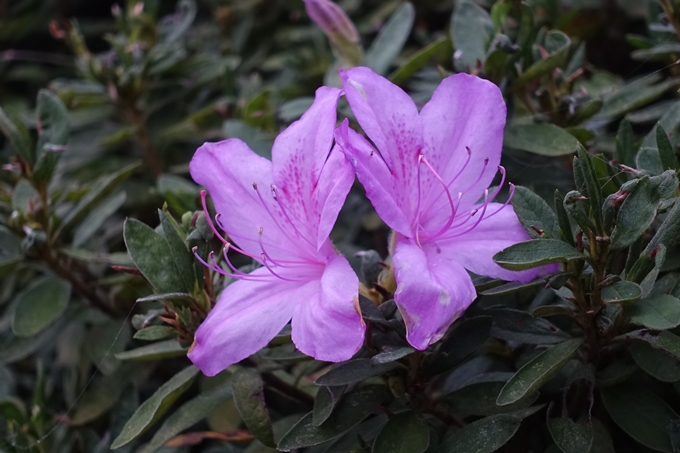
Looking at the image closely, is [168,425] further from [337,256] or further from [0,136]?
[0,136]

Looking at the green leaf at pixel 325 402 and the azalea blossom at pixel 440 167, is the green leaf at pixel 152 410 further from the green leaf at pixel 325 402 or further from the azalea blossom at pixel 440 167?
the azalea blossom at pixel 440 167

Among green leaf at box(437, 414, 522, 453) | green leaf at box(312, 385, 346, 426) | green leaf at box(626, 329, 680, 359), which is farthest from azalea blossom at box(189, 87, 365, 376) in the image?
green leaf at box(626, 329, 680, 359)

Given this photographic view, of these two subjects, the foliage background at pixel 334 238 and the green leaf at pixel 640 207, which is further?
the foliage background at pixel 334 238

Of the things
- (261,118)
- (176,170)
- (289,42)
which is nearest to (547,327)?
(261,118)

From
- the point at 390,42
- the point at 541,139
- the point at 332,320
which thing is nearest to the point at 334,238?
the point at 390,42

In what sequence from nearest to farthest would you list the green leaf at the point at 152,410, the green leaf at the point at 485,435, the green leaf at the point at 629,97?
1. the green leaf at the point at 485,435
2. the green leaf at the point at 152,410
3. the green leaf at the point at 629,97

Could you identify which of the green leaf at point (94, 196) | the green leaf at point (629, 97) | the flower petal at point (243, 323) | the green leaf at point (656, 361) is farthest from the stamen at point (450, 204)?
the green leaf at point (94, 196)
